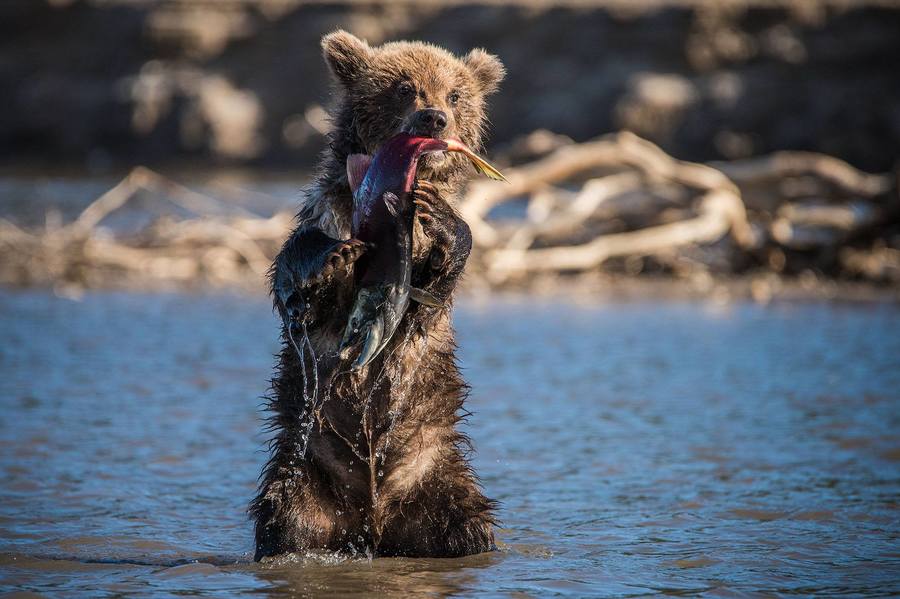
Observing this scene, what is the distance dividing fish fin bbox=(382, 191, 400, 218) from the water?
4.75 feet

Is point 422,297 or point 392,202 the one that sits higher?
point 392,202

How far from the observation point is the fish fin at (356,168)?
5.71 m

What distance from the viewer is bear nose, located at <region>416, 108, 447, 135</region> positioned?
5.91 metres

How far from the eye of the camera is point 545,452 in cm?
786

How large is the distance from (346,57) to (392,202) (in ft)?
4.35

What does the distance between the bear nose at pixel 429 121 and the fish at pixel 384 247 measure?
1.10ft

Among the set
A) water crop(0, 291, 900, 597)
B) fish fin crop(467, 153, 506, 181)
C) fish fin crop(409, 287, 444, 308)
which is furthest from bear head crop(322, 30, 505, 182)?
water crop(0, 291, 900, 597)

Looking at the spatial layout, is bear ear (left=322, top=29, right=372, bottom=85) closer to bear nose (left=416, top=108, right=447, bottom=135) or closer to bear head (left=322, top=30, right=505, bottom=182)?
bear head (left=322, top=30, right=505, bottom=182)

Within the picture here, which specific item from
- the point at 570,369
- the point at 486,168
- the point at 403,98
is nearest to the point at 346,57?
the point at 403,98

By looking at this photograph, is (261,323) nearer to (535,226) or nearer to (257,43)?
(535,226)

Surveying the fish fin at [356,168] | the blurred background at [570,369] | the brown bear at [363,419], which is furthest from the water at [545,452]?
the fish fin at [356,168]

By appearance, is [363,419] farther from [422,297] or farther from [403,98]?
[403,98]

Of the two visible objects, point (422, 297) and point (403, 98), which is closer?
point (422, 297)

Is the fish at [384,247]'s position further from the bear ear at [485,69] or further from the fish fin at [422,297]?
the bear ear at [485,69]
